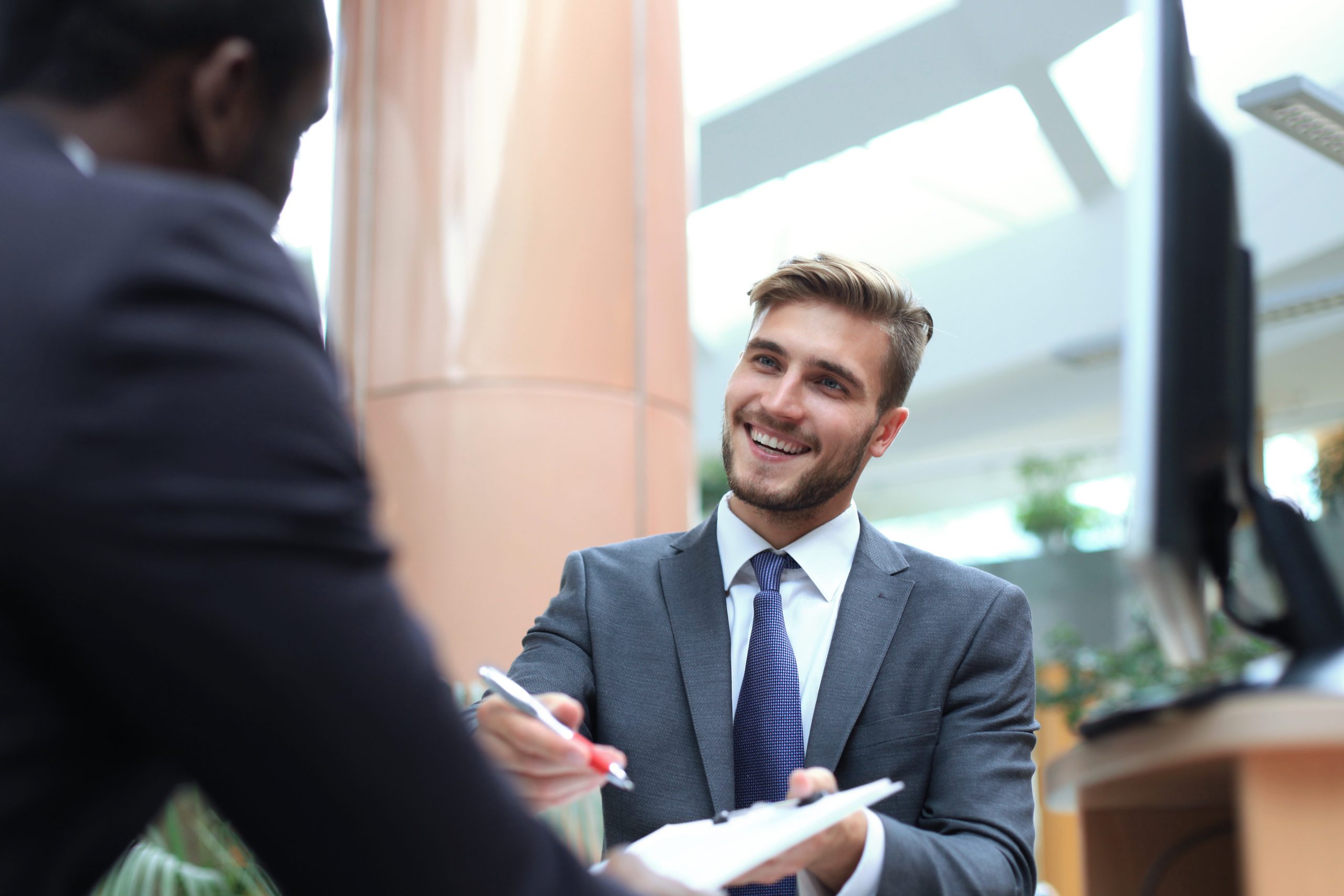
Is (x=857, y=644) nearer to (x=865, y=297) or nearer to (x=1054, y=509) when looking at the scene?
(x=865, y=297)

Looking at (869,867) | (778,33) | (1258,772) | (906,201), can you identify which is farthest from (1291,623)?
(906,201)

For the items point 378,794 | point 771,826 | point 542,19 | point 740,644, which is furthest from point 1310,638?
point 542,19

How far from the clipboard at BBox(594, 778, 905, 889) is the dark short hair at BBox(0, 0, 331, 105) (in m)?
0.62

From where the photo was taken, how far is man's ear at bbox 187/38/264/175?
66cm

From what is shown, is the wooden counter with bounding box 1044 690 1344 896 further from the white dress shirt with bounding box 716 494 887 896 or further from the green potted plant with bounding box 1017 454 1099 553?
the green potted plant with bounding box 1017 454 1099 553

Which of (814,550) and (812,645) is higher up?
(814,550)

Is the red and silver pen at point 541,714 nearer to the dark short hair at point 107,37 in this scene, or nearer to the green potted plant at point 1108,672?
the dark short hair at point 107,37

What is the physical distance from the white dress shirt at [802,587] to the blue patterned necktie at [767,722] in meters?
0.03

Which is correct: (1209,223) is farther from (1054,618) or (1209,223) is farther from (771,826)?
(1054,618)

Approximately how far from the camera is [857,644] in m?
1.77

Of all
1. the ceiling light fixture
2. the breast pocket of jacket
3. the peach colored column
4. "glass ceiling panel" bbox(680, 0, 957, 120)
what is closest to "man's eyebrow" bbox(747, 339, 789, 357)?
the breast pocket of jacket

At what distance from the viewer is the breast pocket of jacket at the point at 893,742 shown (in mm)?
1677

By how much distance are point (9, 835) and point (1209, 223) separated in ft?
A: 2.88

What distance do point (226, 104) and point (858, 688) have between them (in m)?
1.29
